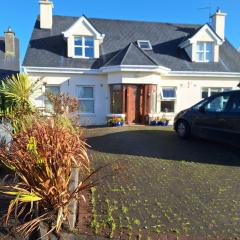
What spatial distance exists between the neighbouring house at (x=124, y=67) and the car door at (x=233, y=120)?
26.7 feet

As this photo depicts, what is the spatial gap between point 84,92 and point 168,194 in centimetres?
1270

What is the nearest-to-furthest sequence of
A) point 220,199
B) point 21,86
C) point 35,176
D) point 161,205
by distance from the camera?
point 35,176, point 161,205, point 220,199, point 21,86

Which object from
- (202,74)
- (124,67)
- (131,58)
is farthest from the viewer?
(202,74)

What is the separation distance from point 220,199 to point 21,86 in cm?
737

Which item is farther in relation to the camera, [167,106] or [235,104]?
[167,106]

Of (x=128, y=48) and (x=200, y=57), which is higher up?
(x=128, y=48)

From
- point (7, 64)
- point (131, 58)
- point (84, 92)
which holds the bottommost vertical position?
point (84, 92)

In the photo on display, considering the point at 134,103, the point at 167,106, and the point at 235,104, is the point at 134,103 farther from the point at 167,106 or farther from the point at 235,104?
the point at 235,104

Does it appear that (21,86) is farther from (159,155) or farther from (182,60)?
(182,60)

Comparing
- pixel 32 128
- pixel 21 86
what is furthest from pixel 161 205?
pixel 21 86

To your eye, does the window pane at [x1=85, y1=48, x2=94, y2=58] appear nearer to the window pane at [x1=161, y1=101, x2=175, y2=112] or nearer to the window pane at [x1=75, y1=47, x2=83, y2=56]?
the window pane at [x1=75, y1=47, x2=83, y2=56]

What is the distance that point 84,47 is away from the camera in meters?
17.5

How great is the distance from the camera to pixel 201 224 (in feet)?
13.1

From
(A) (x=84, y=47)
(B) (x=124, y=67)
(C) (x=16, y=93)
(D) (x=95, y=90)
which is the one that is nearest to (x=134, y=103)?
(B) (x=124, y=67)
